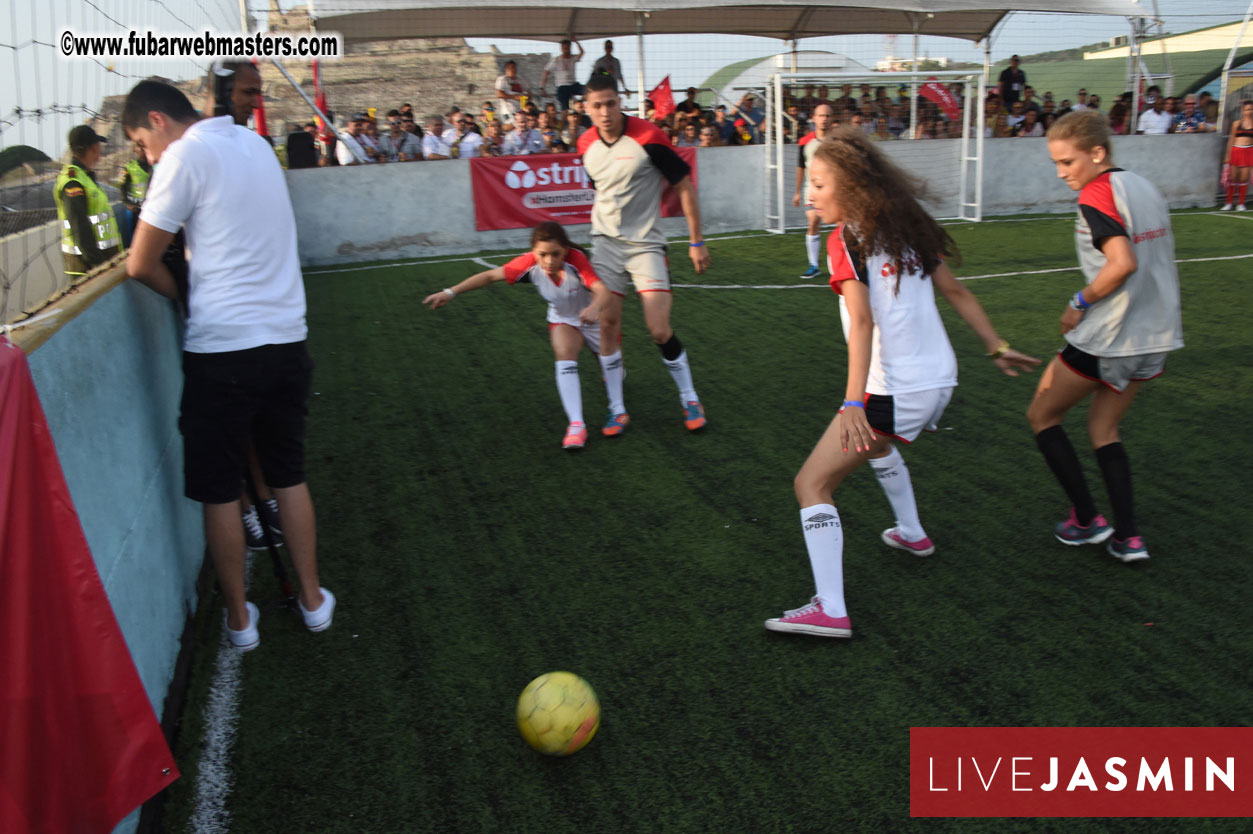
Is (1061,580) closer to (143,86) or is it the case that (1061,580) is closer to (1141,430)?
(1141,430)

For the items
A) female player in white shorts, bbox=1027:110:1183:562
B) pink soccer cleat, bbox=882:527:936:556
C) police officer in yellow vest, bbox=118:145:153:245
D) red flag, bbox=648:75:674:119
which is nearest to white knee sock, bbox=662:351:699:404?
pink soccer cleat, bbox=882:527:936:556

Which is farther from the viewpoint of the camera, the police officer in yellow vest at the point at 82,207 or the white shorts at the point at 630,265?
the white shorts at the point at 630,265

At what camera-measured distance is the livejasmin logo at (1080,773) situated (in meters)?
A: 2.64

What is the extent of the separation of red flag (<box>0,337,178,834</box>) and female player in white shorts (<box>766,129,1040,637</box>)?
2068 millimetres

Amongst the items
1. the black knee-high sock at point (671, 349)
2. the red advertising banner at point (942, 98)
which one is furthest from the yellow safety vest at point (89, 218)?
the red advertising banner at point (942, 98)

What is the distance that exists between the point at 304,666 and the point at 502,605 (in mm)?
763

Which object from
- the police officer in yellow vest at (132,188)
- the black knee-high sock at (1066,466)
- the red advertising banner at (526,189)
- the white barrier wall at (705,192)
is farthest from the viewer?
the red advertising banner at (526,189)

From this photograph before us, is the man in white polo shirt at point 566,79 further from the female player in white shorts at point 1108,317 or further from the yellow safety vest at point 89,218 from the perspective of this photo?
the female player in white shorts at point 1108,317

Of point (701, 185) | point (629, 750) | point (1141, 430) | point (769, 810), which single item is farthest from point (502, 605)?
point (701, 185)

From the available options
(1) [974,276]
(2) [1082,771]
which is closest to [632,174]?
Result: (2) [1082,771]

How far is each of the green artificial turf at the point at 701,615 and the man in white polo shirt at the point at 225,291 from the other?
691 millimetres

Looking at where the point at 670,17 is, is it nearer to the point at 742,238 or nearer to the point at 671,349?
the point at 742,238

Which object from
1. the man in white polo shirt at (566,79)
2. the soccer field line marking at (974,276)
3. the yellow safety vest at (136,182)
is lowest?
the soccer field line marking at (974,276)

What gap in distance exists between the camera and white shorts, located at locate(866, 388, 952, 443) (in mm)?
3209
